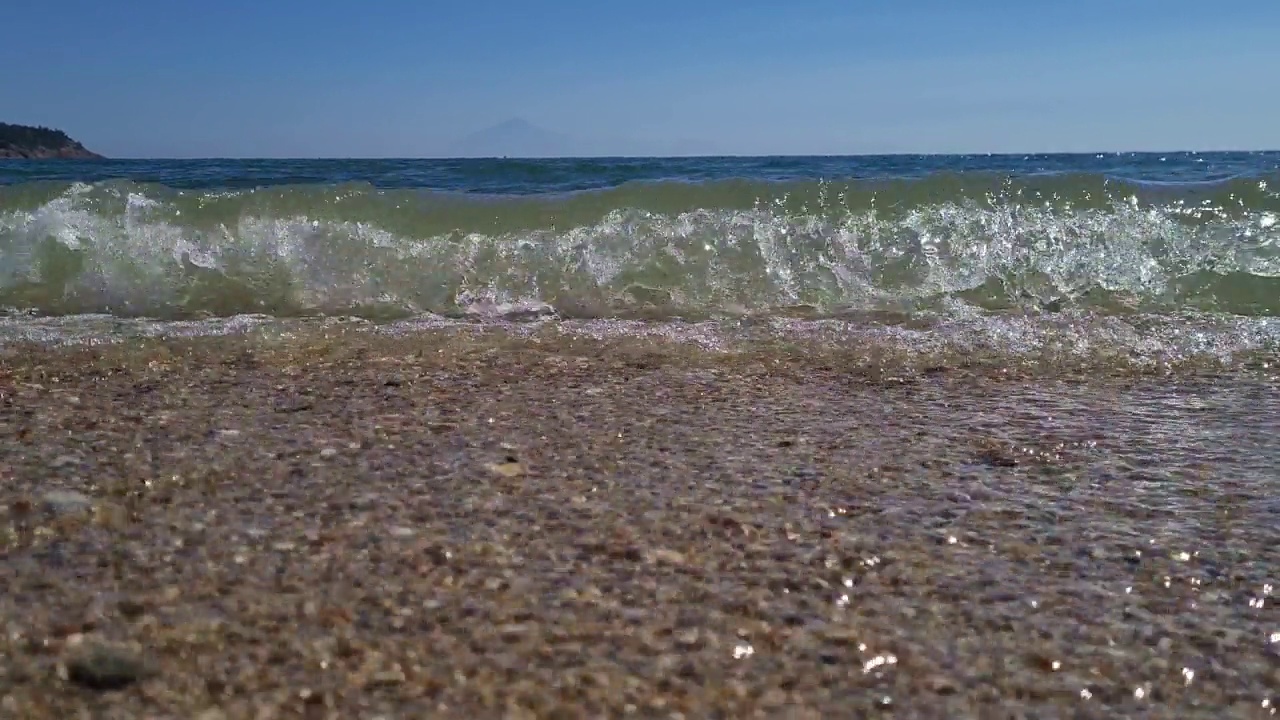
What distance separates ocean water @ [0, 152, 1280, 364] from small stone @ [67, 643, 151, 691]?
8.22 ft

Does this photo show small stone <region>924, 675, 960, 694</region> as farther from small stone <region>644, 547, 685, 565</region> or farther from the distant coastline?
the distant coastline

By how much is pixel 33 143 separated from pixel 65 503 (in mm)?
33866

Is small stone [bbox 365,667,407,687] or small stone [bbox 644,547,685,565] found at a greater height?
small stone [bbox 644,547,685,565]

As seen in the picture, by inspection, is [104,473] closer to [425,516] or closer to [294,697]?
[425,516]

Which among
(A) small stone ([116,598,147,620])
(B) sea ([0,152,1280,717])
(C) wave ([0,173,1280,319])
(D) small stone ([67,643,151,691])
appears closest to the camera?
(D) small stone ([67,643,151,691])

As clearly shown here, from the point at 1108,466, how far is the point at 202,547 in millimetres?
1598

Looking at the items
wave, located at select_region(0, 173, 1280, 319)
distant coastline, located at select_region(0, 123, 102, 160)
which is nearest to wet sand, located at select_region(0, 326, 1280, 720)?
wave, located at select_region(0, 173, 1280, 319)

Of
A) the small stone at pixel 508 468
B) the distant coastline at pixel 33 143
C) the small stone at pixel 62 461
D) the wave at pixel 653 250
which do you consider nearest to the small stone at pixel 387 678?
the small stone at pixel 508 468

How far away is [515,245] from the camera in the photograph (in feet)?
15.4

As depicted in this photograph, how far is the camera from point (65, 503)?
168 centimetres

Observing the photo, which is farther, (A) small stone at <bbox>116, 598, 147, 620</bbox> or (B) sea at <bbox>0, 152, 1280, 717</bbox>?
(B) sea at <bbox>0, 152, 1280, 717</bbox>

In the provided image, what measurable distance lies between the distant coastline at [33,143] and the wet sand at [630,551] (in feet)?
95.9

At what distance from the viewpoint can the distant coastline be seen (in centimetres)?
2792

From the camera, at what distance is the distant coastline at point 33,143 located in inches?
1099
